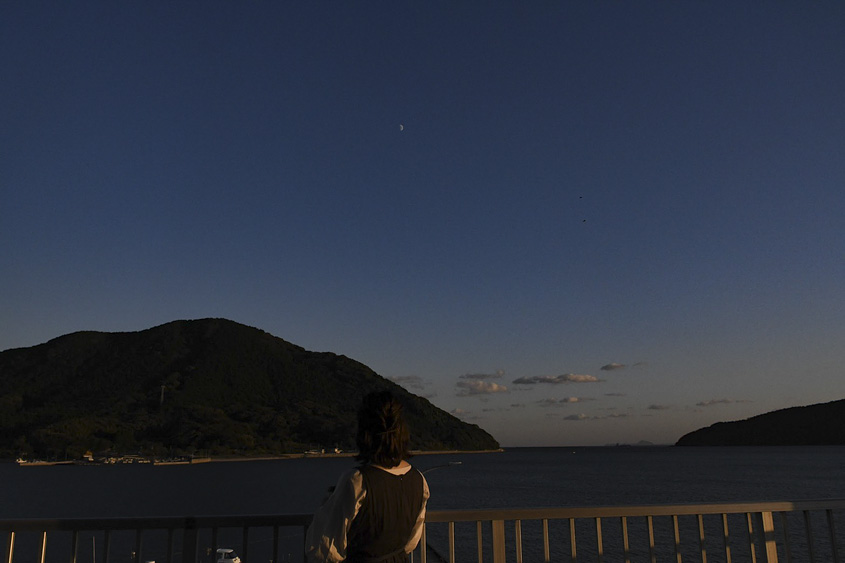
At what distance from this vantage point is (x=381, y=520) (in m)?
2.59

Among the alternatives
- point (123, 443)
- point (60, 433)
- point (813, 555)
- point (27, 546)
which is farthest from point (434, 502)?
point (60, 433)

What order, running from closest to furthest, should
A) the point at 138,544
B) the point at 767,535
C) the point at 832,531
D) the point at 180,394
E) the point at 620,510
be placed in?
the point at 138,544 → the point at 620,510 → the point at 767,535 → the point at 832,531 → the point at 180,394

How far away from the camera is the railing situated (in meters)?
3.72

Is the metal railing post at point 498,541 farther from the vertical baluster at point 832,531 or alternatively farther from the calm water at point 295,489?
the calm water at point 295,489

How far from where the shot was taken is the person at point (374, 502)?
253 centimetres

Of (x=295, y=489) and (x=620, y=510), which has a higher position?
(x=620, y=510)

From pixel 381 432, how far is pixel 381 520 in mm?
331

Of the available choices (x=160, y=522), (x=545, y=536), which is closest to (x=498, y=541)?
(x=545, y=536)

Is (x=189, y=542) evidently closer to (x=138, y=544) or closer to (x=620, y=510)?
(x=138, y=544)

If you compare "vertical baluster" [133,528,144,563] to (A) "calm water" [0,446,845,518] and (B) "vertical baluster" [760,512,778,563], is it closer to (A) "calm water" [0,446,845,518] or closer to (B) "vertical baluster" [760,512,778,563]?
(B) "vertical baluster" [760,512,778,563]

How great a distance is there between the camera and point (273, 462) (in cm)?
15600

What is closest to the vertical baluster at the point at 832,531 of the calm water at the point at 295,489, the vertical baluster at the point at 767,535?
the vertical baluster at the point at 767,535

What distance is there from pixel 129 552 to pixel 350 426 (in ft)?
365

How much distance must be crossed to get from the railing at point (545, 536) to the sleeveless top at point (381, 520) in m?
0.84
